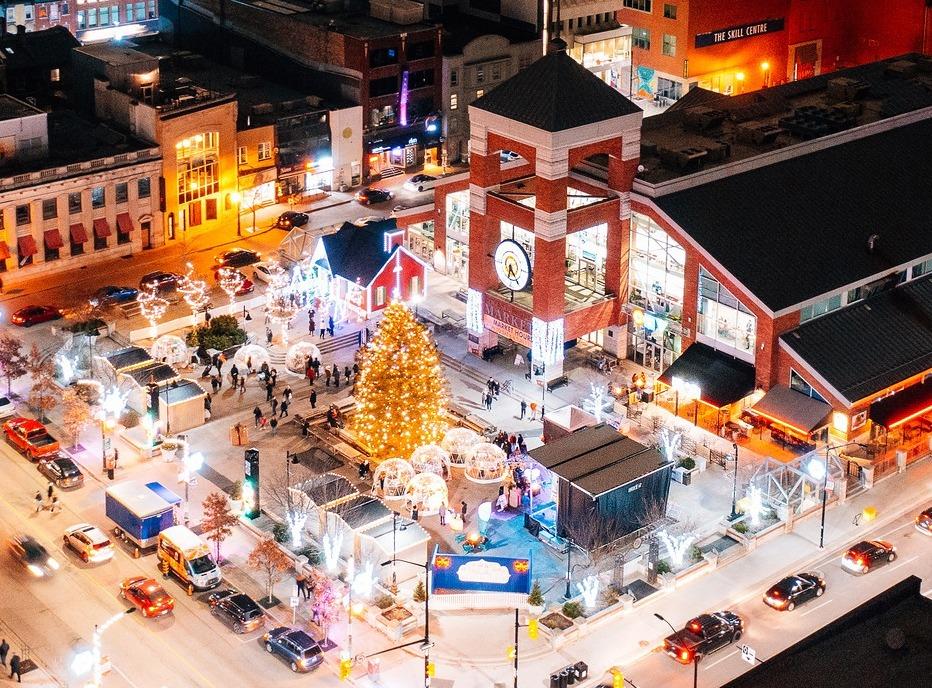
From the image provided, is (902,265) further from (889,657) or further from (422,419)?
(889,657)

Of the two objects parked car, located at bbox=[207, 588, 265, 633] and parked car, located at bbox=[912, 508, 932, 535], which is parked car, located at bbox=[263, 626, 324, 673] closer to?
parked car, located at bbox=[207, 588, 265, 633]

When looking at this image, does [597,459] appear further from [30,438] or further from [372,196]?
[372,196]

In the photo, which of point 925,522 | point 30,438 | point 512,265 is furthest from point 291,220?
point 925,522

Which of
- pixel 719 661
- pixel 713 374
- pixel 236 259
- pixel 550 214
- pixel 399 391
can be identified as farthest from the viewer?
pixel 236 259

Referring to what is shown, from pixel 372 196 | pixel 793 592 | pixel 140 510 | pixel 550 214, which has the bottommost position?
pixel 793 592

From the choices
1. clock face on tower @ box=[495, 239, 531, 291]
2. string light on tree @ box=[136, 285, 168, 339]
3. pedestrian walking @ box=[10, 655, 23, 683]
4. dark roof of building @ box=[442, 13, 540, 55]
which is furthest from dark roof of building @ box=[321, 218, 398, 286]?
pedestrian walking @ box=[10, 655, 23, 683]

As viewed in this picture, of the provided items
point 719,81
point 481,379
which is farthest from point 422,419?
point 719,81
